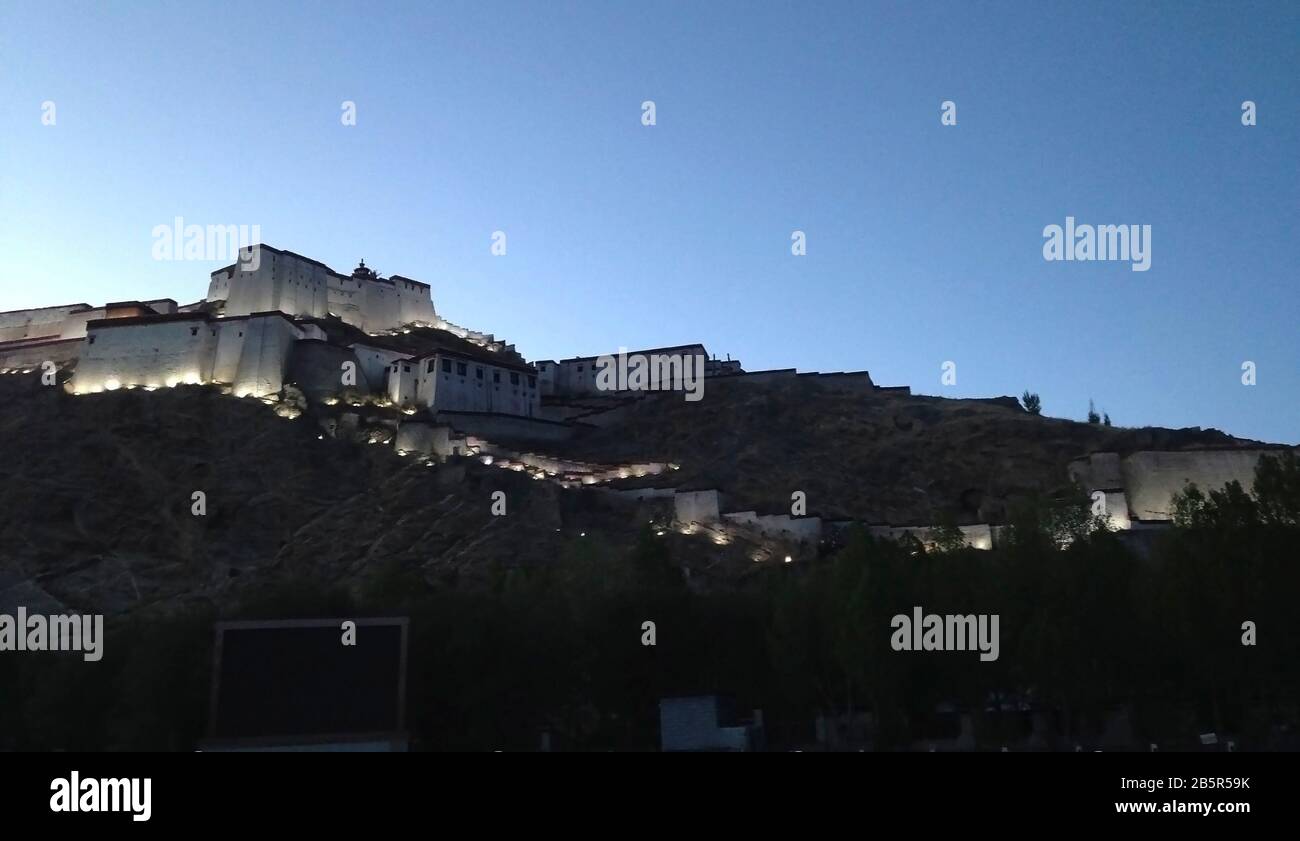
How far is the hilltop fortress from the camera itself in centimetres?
8000

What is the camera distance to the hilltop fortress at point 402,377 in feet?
262

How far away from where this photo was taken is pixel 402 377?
97812 millimetres

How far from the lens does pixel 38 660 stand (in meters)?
42.5

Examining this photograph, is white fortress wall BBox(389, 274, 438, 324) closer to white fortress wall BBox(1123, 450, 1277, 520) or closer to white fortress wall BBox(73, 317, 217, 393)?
white fortress wall BBox(73, 317, 217, 393)

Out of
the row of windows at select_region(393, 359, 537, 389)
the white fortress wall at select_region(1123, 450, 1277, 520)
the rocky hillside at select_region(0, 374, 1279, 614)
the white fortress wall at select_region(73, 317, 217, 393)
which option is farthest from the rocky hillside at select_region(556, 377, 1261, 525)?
the white fortress wall at select_region(73, 317, 217, 393)

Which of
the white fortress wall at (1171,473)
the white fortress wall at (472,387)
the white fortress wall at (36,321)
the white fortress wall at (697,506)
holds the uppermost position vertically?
the white fortress wall at (36,321)

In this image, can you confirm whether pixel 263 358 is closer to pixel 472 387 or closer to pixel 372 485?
pixel 472 387

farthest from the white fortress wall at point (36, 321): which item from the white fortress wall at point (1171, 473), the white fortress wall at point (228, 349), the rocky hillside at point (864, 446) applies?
the white fortress wall at point (1171, 473)

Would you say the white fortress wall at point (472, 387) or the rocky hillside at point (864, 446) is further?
the white fortress wall at point (472, 387)

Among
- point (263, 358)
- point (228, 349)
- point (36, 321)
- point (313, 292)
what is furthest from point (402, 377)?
point (36, 321)

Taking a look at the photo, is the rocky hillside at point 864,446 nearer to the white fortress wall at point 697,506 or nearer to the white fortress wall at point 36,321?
the white fortress wall at point 697,506

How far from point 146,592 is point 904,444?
62018 mm
